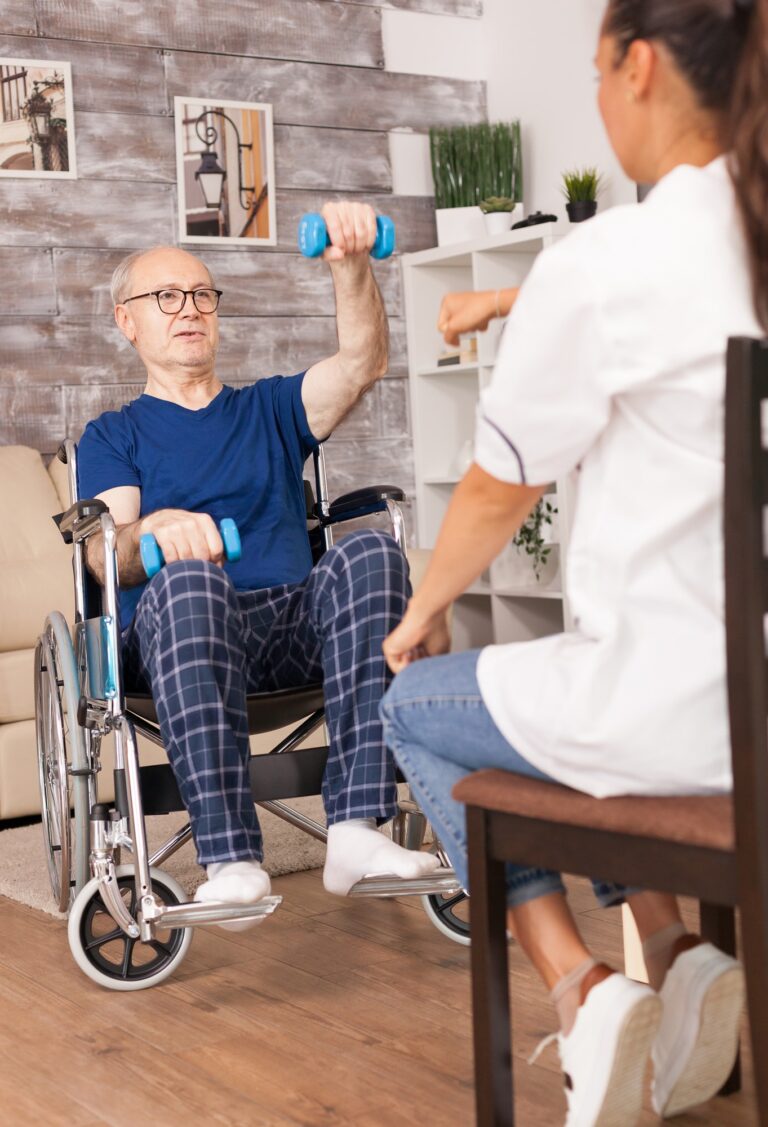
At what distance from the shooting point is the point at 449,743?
1.37m

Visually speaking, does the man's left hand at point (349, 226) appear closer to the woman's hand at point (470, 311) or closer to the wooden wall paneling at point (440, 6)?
the woman's hand at point (470, 311)

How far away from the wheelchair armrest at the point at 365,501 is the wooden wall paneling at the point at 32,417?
1.87 meters

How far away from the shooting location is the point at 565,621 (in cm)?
433

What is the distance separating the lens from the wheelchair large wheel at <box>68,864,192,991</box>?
6.73 feet

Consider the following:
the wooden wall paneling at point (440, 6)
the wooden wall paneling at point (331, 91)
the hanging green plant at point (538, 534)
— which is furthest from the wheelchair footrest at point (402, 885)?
the wooden wall paneling at point (440, 6)

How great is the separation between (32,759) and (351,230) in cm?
171

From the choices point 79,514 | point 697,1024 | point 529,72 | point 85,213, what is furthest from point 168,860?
point 529,72

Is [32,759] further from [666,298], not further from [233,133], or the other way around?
[666,298]

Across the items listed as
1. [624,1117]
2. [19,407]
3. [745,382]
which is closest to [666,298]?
[745,382]

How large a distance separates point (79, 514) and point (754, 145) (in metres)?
1.30

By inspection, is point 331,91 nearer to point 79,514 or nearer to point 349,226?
point 349,226

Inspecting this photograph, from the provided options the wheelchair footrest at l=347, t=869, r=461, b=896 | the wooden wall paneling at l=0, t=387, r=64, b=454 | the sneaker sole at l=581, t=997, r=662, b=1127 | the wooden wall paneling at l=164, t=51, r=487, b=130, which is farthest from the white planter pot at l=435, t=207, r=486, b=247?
the sneaker sole at l=581, t=997, r=662, b=1127

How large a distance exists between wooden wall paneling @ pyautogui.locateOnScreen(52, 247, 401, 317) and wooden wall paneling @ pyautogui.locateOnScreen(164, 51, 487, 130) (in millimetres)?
469

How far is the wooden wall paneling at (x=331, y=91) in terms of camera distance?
14.3ft
